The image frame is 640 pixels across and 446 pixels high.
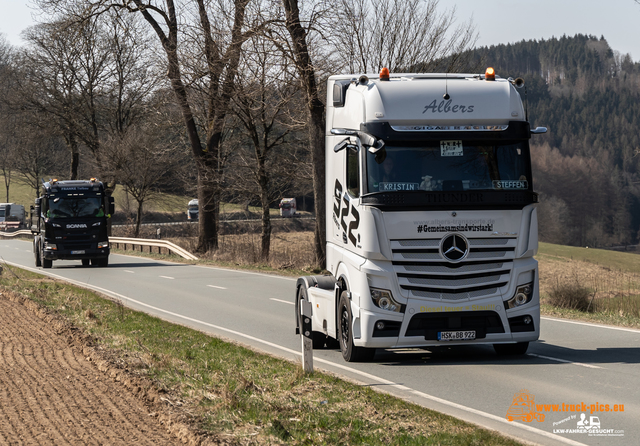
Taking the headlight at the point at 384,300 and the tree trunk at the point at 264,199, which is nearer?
the headlight at the point at 384,300

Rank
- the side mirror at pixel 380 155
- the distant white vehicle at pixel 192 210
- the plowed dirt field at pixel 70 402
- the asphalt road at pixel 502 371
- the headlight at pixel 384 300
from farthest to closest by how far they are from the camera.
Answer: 1. the distant white vehicle at pixel 192 210
2. the side mirror at pixel 380 155
3. the headlight at pixel 384 300
4. the asphalt road at pixel 502 371
5. the plowed dirt field at pixel 70 402

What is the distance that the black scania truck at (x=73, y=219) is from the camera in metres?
27.6

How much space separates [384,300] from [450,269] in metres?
0.90

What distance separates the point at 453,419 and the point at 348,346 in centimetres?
308

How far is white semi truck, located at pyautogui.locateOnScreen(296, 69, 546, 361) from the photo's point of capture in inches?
345

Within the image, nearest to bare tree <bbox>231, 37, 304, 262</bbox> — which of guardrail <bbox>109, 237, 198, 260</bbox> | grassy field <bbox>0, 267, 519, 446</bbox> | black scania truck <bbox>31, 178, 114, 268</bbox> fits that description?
guardrail <bbox>109, 237, 198, 260</bbox>

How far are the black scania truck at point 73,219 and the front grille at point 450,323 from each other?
20802 mm

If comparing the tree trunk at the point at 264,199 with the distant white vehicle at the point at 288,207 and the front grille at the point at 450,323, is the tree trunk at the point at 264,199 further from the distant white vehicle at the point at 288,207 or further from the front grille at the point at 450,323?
the distant white vehicle at the point at 288,207

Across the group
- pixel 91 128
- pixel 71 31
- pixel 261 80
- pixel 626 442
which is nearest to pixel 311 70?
pixel 261 80

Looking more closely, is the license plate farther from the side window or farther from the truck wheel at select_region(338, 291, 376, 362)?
the side window

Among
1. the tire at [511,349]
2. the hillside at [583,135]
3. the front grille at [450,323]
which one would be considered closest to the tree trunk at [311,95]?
the tire at [511,349]

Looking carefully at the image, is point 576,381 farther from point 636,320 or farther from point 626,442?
point 636,320

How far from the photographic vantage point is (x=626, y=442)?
18.7ft

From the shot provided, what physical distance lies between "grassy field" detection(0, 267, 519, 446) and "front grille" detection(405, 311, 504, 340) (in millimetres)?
1328
